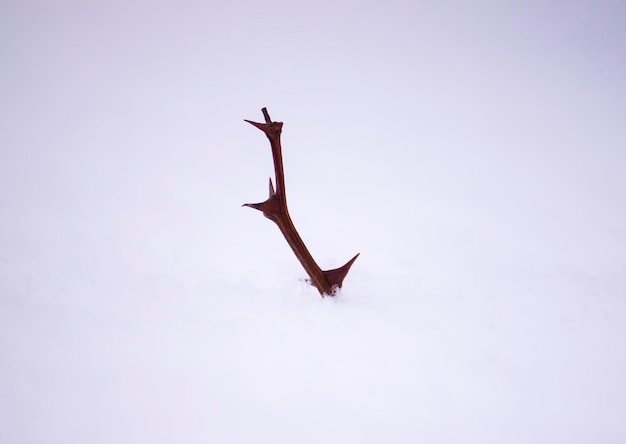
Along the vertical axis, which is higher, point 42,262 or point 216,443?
point 42,262

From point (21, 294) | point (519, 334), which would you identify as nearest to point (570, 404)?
point (519, 334)

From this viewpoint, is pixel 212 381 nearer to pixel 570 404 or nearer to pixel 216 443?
pixel 216 443

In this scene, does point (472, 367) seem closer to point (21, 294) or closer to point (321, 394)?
point (321, 394)

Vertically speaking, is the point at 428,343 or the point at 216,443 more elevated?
the point at 428,343

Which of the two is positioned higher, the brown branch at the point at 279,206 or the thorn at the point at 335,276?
the brown branch at the point at 279,206

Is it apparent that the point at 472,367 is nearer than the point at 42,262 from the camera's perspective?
Yes

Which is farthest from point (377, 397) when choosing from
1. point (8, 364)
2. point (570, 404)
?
point (8, 364)

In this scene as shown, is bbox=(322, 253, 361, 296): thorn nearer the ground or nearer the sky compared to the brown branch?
nearer the ground

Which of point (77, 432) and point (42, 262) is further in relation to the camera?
point (42, 262)

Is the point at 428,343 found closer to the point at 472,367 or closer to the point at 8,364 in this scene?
the point at 472,367
